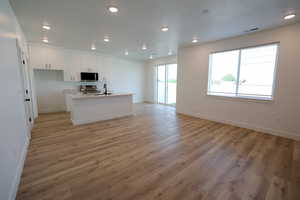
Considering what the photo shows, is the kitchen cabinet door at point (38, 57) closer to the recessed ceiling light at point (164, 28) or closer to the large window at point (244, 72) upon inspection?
the recessed ceiling light at point (164, 28)

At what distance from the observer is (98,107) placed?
4453 millimetres

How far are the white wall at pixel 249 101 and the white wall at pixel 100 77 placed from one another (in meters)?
3.51

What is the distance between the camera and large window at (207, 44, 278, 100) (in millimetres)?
3508

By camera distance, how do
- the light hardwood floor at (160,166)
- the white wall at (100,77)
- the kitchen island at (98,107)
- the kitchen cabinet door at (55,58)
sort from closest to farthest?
1. the light hardwood floor at (160,166)
2. the kitchen island at (98,107)
3. the kitchen cabinet door at (55,58)
4. the white wall at (100,77)

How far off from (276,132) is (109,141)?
4.12m

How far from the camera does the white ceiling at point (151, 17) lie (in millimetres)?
2268

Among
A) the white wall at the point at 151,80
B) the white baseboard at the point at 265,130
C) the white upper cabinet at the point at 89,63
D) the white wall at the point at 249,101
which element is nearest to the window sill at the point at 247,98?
the white wall at the point at 249,101

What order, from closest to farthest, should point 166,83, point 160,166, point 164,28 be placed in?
point 160,166 → point 164,28 → point 166,83

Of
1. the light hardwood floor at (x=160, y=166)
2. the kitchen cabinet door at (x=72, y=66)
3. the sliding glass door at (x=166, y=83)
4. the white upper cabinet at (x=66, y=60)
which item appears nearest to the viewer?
the light hardwood floor at (x=160, y=166)

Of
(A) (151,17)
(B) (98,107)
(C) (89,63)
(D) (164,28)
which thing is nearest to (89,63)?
(C) (89,63)

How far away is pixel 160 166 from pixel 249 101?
3255mm

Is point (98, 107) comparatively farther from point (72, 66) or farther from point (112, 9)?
point (112, 9)

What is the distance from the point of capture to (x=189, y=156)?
7.89ft

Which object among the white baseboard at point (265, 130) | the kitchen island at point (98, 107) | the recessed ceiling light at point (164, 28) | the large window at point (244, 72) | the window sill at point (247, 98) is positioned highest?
the recessed ceiling light at point (164, 28)
